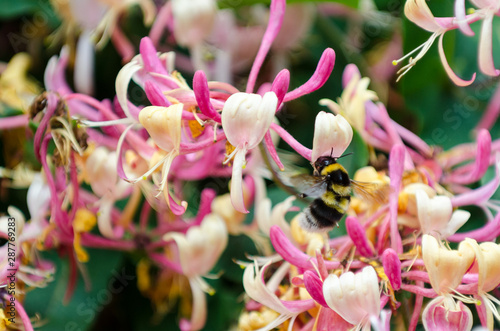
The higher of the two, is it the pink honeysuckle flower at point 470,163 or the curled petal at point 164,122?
the curled petal at point 164,122

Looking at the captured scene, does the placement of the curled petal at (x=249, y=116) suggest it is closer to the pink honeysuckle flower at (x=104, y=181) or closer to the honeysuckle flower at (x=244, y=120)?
the honeysuckle flower at (x=244, y=120)

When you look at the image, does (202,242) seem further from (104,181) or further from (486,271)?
(486,271)

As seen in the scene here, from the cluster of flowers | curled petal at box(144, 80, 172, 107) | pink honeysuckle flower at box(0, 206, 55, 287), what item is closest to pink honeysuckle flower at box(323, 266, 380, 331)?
the cluster of flowers

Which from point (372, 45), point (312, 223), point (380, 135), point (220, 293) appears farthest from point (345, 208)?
point (372, 45)

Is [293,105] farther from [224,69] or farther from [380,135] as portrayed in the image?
[380,135]

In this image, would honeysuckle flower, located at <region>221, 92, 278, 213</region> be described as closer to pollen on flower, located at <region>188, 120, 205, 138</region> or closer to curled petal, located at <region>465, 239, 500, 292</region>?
pollen on flower, located at <region>188, 120, 205, 138</region>

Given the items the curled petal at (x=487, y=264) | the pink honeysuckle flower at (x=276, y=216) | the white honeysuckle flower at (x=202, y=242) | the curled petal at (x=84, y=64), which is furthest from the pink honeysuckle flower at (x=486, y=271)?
the curled petal at (x=84, y=64)
